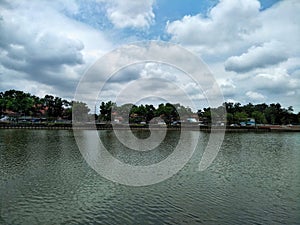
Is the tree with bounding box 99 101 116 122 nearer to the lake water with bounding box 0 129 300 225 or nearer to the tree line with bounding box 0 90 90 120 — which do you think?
the tree line with bounding box 0 90 90 120

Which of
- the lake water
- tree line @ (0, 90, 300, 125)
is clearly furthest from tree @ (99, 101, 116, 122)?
the lake water

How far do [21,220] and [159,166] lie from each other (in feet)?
37.9

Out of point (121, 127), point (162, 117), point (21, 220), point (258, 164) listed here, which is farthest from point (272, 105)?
point (21, 220)

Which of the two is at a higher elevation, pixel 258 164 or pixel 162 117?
pixel 162 117

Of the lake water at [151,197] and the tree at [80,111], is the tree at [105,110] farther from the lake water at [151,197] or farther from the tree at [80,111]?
the lake water at [151,197]

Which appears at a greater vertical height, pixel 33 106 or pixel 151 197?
pixel 33 106

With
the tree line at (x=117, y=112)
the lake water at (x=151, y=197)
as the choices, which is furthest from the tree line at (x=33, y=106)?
the lake water at (x=151, y=197)

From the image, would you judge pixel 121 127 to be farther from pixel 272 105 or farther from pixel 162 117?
pixel 272 105

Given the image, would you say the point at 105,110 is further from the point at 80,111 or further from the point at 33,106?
the point at 33,106

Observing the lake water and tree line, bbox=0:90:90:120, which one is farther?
tree line, bbox=0:90:90:120

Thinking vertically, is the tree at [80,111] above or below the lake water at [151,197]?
above

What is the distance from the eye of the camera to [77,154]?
23.6 meters

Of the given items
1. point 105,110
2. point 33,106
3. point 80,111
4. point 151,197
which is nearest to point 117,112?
point 105,110

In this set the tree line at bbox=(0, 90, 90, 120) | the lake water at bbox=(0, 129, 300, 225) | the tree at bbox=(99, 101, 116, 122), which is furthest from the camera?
the tree at bbox=(99, 101, 116, 122)
